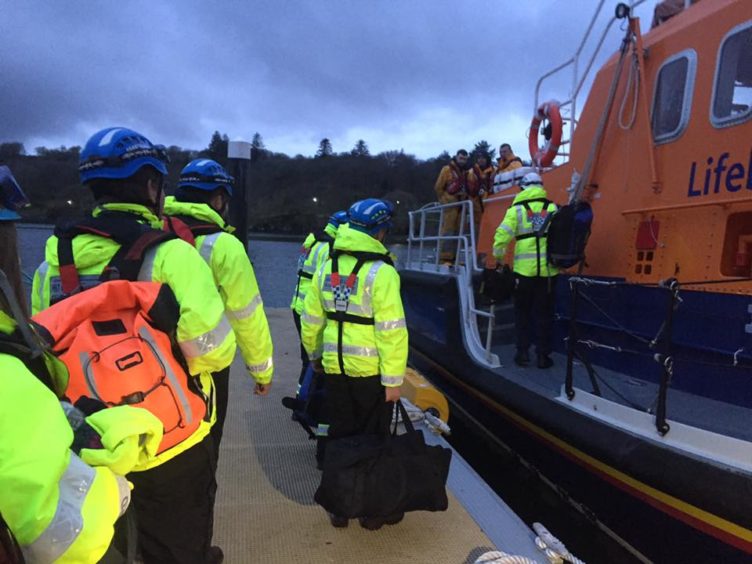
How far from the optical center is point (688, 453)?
243 cm

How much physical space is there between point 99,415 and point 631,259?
11.5 ft

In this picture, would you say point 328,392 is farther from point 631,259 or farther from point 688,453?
point 631,259

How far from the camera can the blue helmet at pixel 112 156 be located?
1674 mm

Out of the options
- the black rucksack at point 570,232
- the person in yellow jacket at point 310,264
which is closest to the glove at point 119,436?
the person in yellow jacket at point 310,264

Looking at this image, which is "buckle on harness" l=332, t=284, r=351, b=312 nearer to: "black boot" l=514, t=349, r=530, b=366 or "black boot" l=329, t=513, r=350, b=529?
"black boot" l=329, t=513, r=350, b=529

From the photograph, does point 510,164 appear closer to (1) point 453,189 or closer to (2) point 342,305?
(1) point 453,189

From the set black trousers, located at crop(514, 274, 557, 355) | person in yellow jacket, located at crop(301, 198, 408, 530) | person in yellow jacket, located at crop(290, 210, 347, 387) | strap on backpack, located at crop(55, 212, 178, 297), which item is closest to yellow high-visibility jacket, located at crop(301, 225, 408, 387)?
person in yellow jacket, located at crop(301, 198, 408, 530)

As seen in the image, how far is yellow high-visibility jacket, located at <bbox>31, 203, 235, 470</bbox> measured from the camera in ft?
5.06

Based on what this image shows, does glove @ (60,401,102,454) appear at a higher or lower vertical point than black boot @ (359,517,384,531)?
higher

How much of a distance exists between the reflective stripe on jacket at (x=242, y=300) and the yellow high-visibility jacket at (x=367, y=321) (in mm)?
506

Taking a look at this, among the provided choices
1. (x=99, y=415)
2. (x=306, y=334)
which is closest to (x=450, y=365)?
(x=306, y=334)

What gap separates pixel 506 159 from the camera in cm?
698

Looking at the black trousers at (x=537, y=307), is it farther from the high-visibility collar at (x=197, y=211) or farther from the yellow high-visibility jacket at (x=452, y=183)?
the yellow high-visibility jacket at (x=452, y=183)

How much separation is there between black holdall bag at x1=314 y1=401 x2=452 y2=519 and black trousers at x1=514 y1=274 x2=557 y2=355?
197 cm
